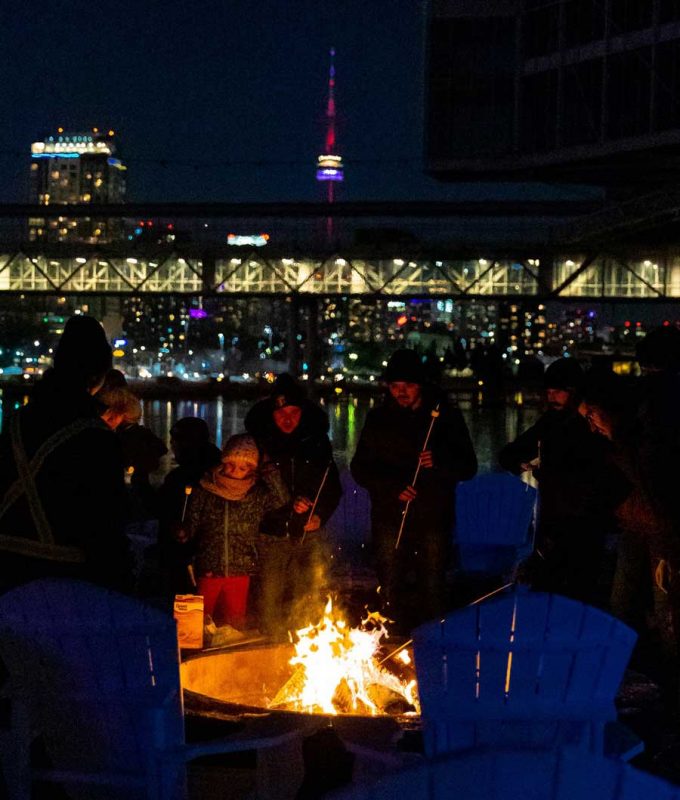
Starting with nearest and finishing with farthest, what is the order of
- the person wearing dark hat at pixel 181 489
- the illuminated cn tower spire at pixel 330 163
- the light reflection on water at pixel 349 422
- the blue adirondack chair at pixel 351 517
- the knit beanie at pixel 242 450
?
the knit beanie at pixel 242 450
the person wearing dark hat at pixel 181 489
the blue adirondack chair at pixel 351 517
the light reflection on water at pixel 349 422
the illuminated cn tower spire at pixel 330 163

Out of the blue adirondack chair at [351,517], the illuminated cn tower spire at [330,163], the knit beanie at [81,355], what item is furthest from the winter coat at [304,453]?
the illuminated cn tower spire at [330,163]

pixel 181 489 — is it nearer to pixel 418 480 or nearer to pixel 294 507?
pixel 294 507

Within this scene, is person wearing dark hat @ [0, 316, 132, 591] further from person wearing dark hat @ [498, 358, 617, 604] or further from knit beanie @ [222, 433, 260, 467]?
person wearing dark hat @ [498, 358, 617, 604]

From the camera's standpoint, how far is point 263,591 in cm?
904

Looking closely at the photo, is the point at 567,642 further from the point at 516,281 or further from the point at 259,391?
the point at 259,391

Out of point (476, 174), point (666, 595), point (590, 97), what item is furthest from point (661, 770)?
point (476, 174)

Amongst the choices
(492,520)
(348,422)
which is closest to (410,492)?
(492,520)

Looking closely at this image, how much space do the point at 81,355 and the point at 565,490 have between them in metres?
4.76

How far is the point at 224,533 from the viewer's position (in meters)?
8.48

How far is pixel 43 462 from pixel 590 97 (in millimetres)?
59266

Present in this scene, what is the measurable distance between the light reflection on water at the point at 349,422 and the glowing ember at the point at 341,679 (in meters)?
20.5

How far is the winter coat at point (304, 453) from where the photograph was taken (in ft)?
31.5

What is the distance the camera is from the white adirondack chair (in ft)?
16.5

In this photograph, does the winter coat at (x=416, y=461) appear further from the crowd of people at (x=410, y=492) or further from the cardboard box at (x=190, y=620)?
the cardboard box at (x=190, y=620)
